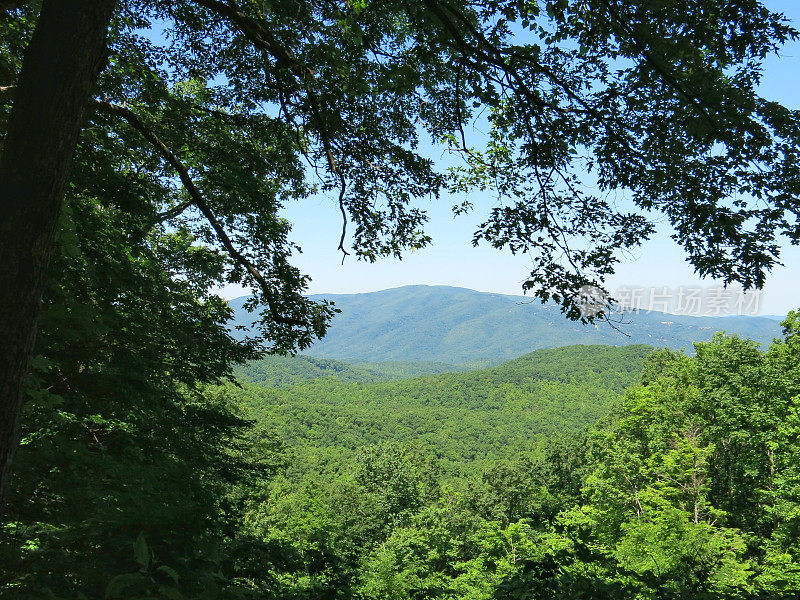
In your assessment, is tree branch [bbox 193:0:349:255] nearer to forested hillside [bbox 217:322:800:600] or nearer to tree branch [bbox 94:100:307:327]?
tree branch [bbox 94:100:307:327]

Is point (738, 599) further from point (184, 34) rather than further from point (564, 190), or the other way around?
point (184, 34)

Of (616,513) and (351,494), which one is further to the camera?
(351,494)

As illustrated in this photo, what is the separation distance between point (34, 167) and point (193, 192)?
4.01m

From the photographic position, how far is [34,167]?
79.0 inches

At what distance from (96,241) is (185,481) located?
2721 millimetres

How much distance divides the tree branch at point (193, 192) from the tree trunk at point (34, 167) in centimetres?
333

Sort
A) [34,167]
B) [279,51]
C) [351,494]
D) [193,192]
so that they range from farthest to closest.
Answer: [351,494] < [193,192] < [279,51] < [34,167]

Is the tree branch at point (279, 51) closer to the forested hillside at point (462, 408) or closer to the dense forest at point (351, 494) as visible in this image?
the dense forest at point (351, 494)

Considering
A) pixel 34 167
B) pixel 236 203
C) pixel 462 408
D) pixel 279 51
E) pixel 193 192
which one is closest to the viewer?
pixel 34 167

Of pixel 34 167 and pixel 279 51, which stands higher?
pixel 279 51

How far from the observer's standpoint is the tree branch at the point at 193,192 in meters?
5.13

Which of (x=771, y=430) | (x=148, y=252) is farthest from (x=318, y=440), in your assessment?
(x=148, y=252)

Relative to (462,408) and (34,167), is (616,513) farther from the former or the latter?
(462,408)

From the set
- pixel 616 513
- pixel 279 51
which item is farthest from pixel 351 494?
pixel 279 51
